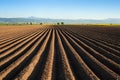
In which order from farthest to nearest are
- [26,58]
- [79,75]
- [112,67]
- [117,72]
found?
[26,58]
[112,67]
[117,72]
[79,75]

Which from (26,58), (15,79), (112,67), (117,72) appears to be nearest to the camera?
(15,79)

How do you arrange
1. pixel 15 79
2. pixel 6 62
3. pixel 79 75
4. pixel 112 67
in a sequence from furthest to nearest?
pixel 6 62, pixel 112 67, pixel 79 75, pixel 15 79

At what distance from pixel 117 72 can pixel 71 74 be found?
149cm

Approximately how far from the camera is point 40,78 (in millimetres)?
5684

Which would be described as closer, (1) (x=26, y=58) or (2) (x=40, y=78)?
(2) (x=40, y=78)

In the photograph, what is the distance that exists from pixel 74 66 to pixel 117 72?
141cm

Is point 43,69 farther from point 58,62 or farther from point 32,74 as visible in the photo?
point 58,62

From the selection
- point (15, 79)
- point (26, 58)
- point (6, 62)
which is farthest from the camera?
point (26, 58)

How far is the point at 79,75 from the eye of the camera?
6027 mm

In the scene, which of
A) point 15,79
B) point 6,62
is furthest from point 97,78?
point 6,62

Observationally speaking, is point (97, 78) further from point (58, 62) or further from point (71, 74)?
point (58, 62)

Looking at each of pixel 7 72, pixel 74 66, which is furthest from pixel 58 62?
pixel 7 72

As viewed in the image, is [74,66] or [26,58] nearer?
[74,66]

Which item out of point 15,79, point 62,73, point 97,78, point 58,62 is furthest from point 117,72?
point 15,79
